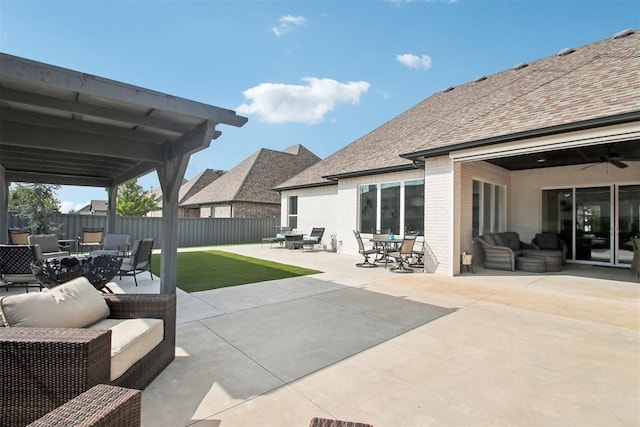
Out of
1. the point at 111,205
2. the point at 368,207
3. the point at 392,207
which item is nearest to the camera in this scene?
the point at 392,207

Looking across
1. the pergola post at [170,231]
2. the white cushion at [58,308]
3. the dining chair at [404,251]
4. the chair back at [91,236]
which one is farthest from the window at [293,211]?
the white cushion at [58,308]

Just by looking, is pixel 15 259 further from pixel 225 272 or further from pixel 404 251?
pixel 404 251

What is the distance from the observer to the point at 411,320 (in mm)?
4570

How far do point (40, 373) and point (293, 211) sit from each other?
15.5 meters

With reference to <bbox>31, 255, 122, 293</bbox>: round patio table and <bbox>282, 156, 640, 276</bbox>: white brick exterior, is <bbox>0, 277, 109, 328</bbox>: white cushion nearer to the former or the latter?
<bbox>31, 255, 122, 293</bbox>: round patio table

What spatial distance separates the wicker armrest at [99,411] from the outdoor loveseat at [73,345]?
1.77ft

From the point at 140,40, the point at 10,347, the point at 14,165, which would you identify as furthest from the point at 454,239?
the point at 14,165

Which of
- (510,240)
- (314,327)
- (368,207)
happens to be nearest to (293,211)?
(368,207)

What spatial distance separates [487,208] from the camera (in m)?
10.2

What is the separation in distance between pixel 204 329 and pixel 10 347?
2.36 meters

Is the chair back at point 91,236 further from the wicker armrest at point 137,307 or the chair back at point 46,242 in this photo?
the wicker armrest at point 137,307

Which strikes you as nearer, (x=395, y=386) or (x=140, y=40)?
(x=395, y=386)

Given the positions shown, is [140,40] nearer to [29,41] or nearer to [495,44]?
[29,41]

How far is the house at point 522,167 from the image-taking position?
6773 mm
